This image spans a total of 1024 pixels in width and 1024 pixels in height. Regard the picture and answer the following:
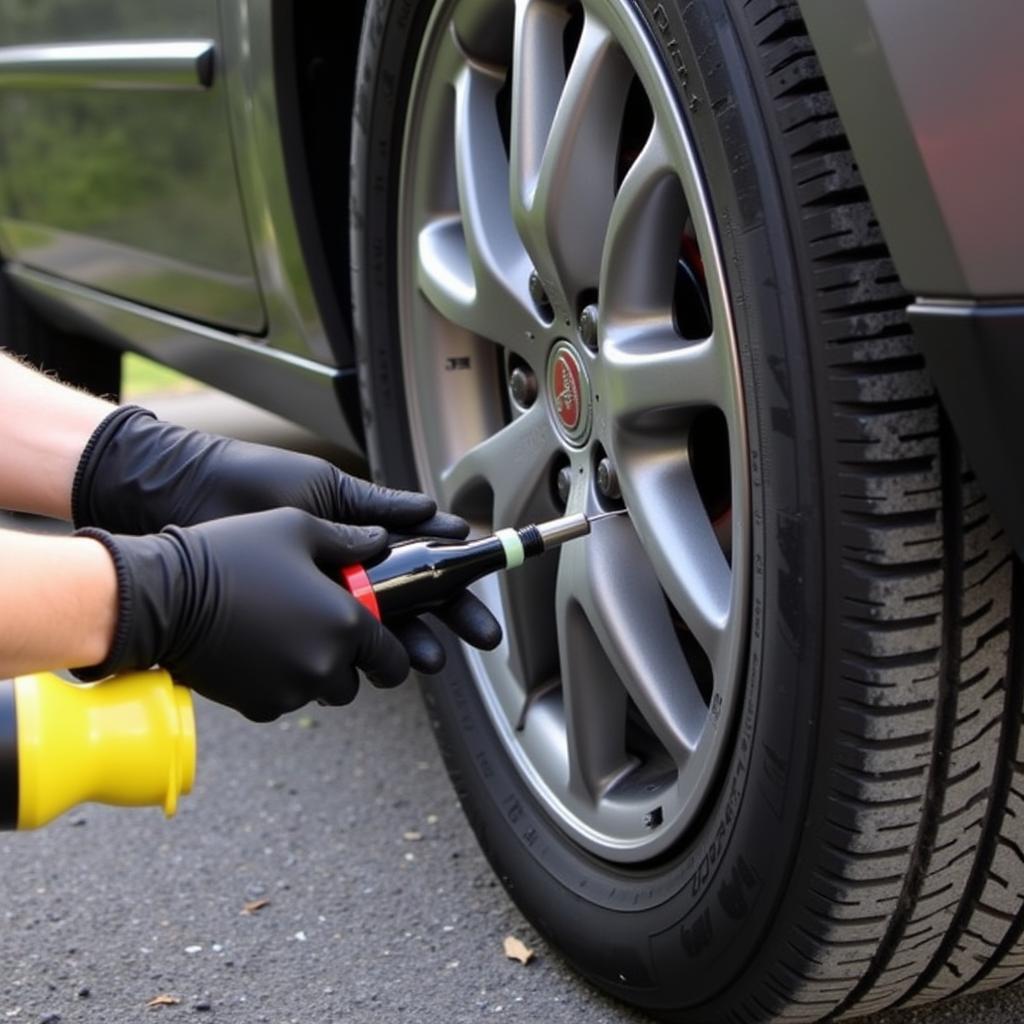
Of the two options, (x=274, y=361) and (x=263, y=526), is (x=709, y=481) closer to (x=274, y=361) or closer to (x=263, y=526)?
(x=263, y=526)

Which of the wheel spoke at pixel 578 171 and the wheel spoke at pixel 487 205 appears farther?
the wheel spoke at pixel 487 205

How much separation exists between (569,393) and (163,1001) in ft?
2.34

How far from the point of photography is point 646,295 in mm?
1248

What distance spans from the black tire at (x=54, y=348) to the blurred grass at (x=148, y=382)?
128cm

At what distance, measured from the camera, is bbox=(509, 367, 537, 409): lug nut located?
1.50m

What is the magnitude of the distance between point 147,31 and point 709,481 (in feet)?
3.65

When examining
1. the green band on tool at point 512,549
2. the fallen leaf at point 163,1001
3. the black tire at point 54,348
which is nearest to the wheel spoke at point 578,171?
the green band on tool at point 512,549

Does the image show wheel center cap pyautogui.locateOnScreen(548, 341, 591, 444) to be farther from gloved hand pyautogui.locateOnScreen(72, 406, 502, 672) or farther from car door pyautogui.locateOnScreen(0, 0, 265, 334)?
car door pyautogui.locateOnScreen(0, 0, 265, 334)

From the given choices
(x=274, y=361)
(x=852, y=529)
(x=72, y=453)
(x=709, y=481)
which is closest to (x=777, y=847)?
(x=852, y=529)

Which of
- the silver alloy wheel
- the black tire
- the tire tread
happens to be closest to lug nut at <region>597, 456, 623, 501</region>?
the silver alloy wheel

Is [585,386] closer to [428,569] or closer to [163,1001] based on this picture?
[428,569]

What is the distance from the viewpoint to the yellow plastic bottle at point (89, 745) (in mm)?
1023

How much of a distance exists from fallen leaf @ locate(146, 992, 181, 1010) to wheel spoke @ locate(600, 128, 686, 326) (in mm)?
784

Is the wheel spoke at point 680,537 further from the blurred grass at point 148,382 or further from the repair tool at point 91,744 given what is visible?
the blurred grass at point 148,382
